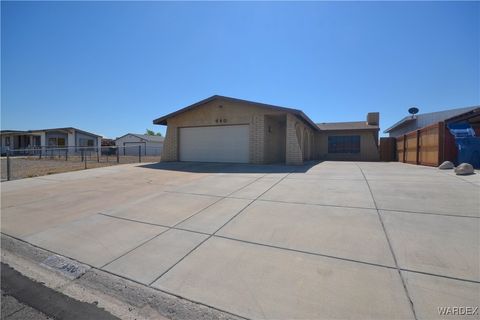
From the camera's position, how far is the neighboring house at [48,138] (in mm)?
34500

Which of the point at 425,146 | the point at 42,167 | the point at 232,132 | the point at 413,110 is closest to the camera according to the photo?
the point at 425,146

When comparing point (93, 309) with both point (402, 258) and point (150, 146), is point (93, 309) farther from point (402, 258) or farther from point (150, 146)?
point (150, 146)

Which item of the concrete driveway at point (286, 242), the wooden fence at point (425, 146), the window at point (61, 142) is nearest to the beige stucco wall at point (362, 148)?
the wooden fence at point (425, 146)

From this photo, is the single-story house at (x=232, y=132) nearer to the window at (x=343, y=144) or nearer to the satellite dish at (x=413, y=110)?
the window at (x=343, y=144)

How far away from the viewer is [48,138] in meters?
35.1

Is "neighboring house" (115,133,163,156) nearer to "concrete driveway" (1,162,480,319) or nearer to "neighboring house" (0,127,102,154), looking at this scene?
"neighboring house" (0,127,102,154)

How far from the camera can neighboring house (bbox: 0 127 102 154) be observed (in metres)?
34.5

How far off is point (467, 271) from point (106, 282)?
3.99 metres

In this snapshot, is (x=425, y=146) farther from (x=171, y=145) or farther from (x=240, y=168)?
(x=171, y=145)

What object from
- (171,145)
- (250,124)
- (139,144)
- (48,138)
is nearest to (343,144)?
(250,124)

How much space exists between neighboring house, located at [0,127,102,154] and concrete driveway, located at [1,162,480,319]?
32.6 m

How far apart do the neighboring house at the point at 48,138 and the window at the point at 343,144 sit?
3145 centimetres

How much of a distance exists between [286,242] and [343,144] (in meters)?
21.4

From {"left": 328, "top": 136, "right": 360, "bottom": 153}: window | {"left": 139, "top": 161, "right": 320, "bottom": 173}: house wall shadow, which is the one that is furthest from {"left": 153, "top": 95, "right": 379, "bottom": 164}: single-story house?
{"left": 328, "top": 136, "right": 360, "bottom": 153}: window
